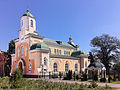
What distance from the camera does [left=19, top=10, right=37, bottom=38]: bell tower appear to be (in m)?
32.2

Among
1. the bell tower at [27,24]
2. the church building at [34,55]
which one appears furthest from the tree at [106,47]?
the bell tower at [27,24]

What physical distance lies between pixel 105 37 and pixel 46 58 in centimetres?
2647

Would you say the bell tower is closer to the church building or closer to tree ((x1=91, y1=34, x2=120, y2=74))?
the church building

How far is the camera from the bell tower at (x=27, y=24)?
32188mm

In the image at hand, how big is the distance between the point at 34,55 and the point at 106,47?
28.0 metres

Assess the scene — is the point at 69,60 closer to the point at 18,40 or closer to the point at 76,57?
the point at 76,57

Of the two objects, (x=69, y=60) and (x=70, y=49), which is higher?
(x=70, y=49)

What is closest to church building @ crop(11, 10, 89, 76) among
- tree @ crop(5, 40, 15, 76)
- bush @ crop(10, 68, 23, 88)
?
tree @ crop(5, 40, 15, 76)

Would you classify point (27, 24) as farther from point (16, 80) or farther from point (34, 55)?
point (16, 80)

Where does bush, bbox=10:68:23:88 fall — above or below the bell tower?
below

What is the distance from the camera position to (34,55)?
2888 centimetres

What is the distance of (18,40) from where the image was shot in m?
33.7

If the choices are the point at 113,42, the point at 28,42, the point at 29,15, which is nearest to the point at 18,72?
the point at 28,42

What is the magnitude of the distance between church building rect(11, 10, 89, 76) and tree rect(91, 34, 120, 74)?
38.6 ft
